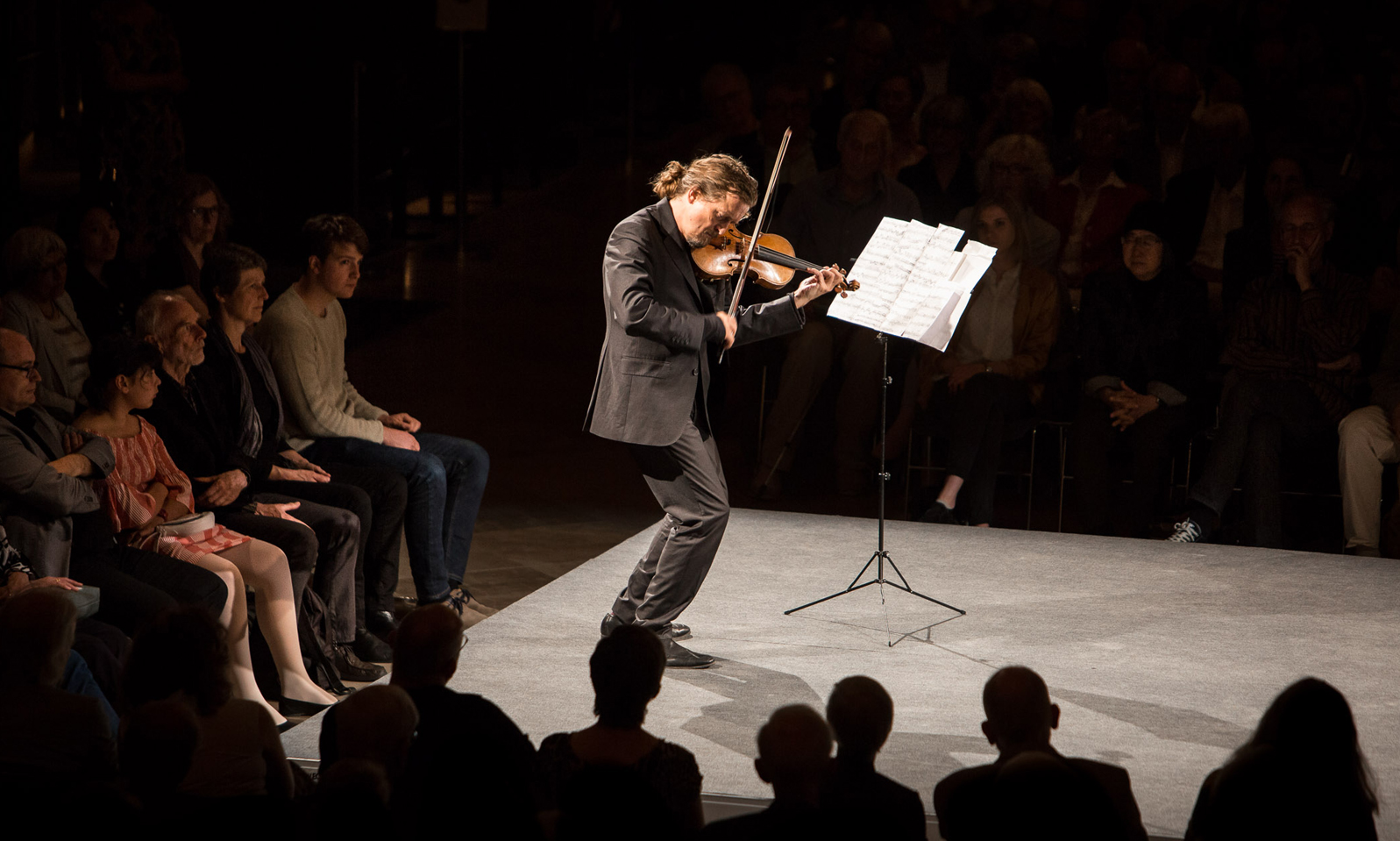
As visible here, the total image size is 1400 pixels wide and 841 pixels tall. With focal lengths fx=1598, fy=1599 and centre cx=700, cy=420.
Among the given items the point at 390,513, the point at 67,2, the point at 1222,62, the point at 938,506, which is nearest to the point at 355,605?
the point at 390,513

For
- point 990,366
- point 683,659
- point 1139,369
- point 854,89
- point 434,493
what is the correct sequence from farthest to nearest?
1. point 854,89
2. point 990,366
3. point 1139,369
4. point 434,493
5. point 683,659

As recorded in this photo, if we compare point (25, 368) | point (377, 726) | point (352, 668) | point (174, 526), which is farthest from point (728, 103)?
point (377, 726)

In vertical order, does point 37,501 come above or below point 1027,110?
below

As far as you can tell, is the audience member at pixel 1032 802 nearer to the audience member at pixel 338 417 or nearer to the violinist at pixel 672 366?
the violinist at pixel 672 366

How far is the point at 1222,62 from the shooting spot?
903 centimetres

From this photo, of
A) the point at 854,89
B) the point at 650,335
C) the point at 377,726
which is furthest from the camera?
the point at 854,89

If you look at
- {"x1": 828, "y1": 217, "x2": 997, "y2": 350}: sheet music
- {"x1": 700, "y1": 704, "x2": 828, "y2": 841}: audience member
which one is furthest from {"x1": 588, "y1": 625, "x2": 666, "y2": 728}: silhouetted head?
{"x1": 828, "y1": 217, "x2": 997, "y2": 350}: sheet music

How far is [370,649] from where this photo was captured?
14.7 feet

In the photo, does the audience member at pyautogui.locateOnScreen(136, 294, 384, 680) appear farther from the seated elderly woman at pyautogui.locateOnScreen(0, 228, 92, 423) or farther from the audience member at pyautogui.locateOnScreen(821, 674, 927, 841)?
the audience member at pyautogui.locateOnScreen(821, 674, 927, 841)

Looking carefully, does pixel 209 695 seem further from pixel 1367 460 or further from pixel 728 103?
pixel 728 103

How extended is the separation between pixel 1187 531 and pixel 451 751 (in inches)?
154

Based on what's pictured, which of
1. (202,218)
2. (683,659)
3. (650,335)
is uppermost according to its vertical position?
Result: (202,218)

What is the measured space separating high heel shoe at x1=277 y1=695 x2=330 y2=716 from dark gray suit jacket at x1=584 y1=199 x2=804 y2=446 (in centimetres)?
99

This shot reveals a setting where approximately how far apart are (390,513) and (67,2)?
356 inches
